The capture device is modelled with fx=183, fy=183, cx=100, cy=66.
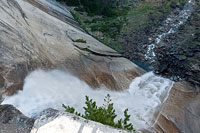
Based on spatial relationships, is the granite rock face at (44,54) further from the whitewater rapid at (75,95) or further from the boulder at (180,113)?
the boulder at (180,113)

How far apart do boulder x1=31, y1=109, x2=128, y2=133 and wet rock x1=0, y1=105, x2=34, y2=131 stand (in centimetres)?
168

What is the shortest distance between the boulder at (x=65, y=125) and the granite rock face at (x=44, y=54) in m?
4.87

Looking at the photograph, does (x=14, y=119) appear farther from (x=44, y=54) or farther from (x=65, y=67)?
(x=65, y=67)

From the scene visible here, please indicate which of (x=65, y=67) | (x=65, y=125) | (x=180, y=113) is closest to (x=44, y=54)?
(x=65, y=67)

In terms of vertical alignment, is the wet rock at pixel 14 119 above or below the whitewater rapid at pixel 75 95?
above

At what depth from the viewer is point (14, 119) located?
245 inches

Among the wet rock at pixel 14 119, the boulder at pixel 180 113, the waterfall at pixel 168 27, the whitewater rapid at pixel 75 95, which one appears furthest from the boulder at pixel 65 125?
the waterfall at pixel 168 27

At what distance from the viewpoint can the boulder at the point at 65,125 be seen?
436 cm

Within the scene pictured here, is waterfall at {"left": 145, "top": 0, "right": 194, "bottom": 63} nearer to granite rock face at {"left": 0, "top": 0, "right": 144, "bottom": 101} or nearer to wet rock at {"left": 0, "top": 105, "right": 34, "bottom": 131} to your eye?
granite rock face at {"left": 0, "top": 0, "right": 144, "bottom": 101}

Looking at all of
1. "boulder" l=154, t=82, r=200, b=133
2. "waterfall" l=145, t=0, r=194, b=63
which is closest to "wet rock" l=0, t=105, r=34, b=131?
"boulder" l=154, t=82, r=200, b=133

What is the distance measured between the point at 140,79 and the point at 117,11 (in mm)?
18974

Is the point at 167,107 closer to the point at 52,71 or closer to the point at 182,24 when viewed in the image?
the point at 52,71

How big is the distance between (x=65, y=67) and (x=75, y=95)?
7.65 feet

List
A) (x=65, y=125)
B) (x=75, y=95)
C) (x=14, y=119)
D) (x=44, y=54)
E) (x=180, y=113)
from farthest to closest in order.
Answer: (x=44, y=54) < (x=180, y=113) < (x=75, y=95) < (x=14, y=119) < (x=65, y=125)
